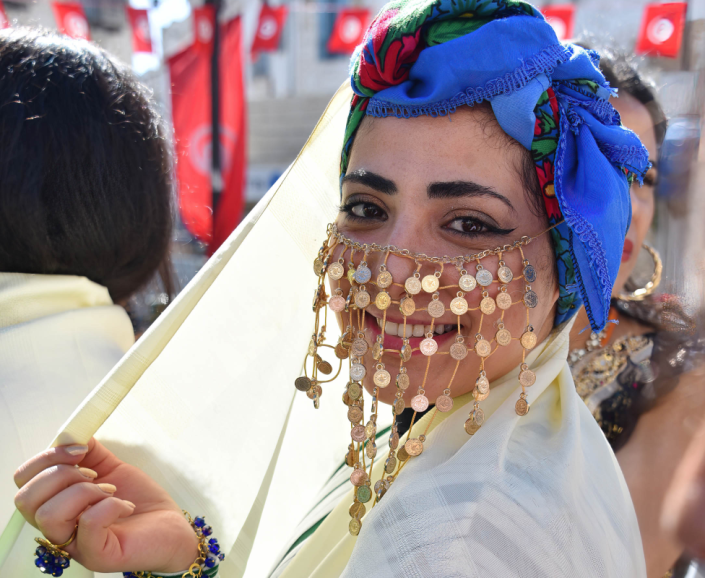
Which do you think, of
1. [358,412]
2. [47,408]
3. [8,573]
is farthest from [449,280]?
[8,573]

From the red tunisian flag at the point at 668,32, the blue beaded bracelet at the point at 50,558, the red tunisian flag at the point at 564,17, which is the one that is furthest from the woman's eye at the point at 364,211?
the red tunisian flag at the point at 564,17

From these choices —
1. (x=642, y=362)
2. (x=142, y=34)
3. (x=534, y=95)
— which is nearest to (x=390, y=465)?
(x=534, y=95)

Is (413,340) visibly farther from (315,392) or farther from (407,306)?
(315,392)

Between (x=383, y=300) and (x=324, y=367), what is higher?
(x=383, y=300)

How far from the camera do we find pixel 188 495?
1.56 m

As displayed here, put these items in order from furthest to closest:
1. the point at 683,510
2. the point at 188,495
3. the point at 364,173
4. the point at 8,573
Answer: the point at 683,510
the point at 188,495
the point at 364,173
the point at 8,573

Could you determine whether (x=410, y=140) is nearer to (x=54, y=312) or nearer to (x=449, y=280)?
(x=449, y=280)

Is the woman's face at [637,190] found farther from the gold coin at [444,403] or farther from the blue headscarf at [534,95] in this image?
the gold coin at [444,403]

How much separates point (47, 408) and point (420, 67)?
122cm

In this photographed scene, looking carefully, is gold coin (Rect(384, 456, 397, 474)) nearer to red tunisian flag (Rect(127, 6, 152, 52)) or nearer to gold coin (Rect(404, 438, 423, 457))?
gold coin (Rect(404, 438, 423, 457))

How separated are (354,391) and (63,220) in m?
0.96

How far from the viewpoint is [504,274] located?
1287mm

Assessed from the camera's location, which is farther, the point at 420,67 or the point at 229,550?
the point at 229,550

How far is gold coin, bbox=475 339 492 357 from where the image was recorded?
1287 millimetres
